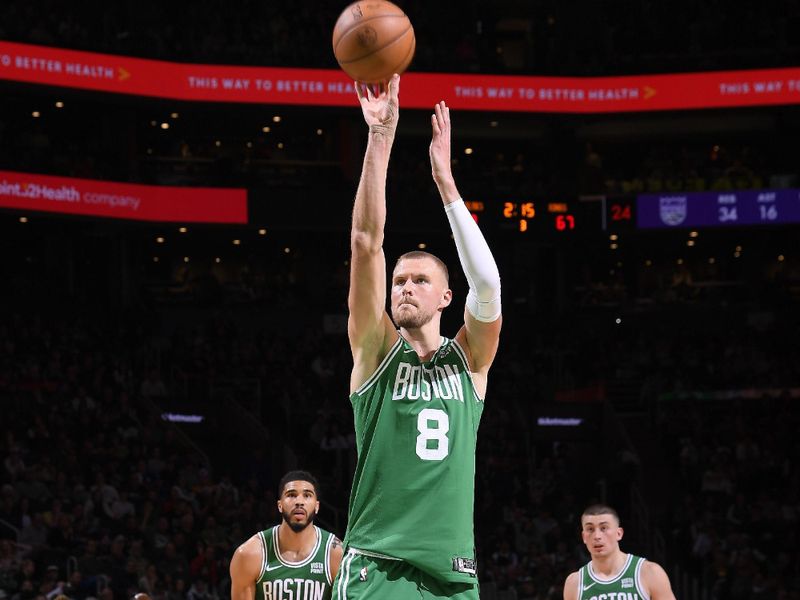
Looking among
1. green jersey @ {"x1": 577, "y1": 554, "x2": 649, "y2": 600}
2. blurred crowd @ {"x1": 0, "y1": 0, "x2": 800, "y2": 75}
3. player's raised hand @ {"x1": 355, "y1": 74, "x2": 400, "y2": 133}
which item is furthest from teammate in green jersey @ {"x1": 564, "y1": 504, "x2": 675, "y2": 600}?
blurred crowd @ {"x1": 0, "y1": 0, "x2": 800, "y2": 75}

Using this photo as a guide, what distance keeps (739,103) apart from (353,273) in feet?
88.1

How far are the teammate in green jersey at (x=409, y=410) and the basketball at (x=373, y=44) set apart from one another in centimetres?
26

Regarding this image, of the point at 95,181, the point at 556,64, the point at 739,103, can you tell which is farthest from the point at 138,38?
the point at 739,103

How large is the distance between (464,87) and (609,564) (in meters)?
21.4

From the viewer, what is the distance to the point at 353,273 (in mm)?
5156

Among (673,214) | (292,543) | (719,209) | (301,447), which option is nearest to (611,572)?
(292,543)

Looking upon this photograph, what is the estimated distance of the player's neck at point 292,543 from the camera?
9.32m

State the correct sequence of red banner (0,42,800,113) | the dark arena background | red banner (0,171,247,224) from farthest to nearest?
red banner (0,42,800,113), red banner (0,171,247,224), the dark arena background

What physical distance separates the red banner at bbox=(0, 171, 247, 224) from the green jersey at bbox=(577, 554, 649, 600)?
1908 cm

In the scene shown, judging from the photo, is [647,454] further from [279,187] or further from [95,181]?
[95,181]

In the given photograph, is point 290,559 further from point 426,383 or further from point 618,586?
point 426,383

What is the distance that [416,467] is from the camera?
5.13m

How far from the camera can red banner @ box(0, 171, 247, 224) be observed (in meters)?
26.4

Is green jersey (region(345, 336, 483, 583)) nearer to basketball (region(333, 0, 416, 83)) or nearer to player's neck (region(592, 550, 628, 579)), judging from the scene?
basketball (region(333, 0, 416, 83))
